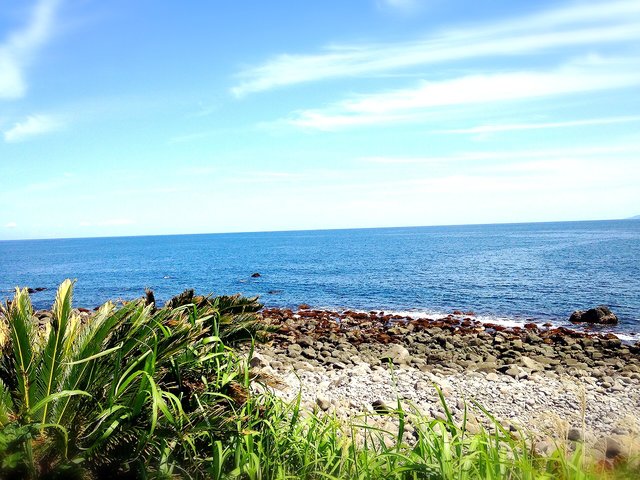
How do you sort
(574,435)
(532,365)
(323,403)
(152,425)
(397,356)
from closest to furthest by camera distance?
(152,425)
(574,435)
(323,403)
(532,365)
(397,356)

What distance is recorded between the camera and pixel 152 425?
348 centimetres

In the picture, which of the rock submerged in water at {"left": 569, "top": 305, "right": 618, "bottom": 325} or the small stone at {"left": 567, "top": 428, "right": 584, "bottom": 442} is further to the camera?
the rock submerged in water at {"left": 569, "top": 305, "right": 618, "bottom": 325}

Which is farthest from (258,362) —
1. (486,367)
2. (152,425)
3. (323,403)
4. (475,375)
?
(152,425)

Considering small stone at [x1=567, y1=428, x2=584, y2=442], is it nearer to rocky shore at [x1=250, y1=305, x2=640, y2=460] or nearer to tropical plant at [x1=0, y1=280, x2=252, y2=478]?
rocky shore at [x1=250, y1=305, x2=640, y2=460]

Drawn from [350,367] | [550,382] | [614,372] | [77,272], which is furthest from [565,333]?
[77,272]

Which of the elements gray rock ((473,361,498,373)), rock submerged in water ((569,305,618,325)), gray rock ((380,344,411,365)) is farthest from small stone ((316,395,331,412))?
rock submerged in water ((569,305,618,325))

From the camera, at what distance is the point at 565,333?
2203cm

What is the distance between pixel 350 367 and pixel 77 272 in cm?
6538

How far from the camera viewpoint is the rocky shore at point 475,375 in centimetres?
840

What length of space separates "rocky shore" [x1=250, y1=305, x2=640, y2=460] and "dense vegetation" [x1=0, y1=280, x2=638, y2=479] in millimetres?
435

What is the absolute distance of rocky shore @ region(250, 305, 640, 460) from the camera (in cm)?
840

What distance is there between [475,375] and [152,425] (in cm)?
1070

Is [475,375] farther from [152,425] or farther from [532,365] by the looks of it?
[152,425]

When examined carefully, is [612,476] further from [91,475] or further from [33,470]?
[33,470]
